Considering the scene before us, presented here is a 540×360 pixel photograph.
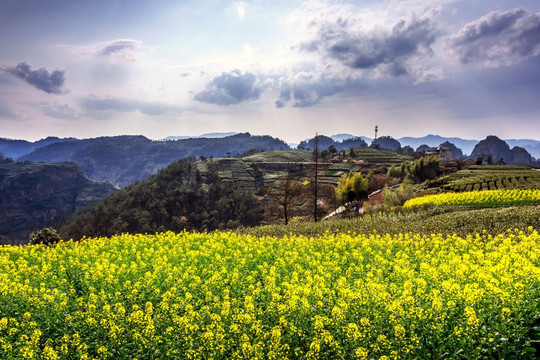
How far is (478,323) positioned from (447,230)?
52.6 feet

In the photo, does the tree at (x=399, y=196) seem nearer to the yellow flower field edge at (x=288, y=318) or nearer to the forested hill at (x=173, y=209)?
the yellow flower field edge at (x=288, y=318)

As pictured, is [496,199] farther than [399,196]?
No

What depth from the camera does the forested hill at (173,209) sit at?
102 meters

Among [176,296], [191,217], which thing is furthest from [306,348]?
[191,217]

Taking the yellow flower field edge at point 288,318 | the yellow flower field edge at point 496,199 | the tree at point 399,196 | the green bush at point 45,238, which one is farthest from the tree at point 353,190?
the yellow flower field edge at point 288,318

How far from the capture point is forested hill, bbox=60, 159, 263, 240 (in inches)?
4011

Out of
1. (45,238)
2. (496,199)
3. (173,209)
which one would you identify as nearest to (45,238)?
(45,238)

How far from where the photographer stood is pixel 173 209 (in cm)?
11788

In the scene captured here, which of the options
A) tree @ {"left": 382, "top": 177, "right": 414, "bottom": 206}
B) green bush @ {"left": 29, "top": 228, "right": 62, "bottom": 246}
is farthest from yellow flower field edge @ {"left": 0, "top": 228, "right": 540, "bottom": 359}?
tree @ {"left": 382, "top": 177, "right": 414, "bottom": 206}

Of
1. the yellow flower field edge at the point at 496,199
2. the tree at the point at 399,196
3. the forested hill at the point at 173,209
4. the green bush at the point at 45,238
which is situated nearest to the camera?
the green bush at the point at 45,238

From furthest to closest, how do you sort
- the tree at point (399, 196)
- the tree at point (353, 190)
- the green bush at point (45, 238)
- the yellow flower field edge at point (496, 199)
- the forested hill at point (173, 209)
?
the forested hill at point (173, 209) → the tree at point (353, 190) → the tree at point (399, 196) → the yellow flower field edge at point (496, 199) → the green bush at point (45, 238)

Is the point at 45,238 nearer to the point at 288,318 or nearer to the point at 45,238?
the point at 45,238

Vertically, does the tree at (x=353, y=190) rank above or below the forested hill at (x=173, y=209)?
above

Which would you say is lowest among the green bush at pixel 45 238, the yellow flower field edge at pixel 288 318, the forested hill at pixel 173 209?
the forested hill at pixel 173 209
